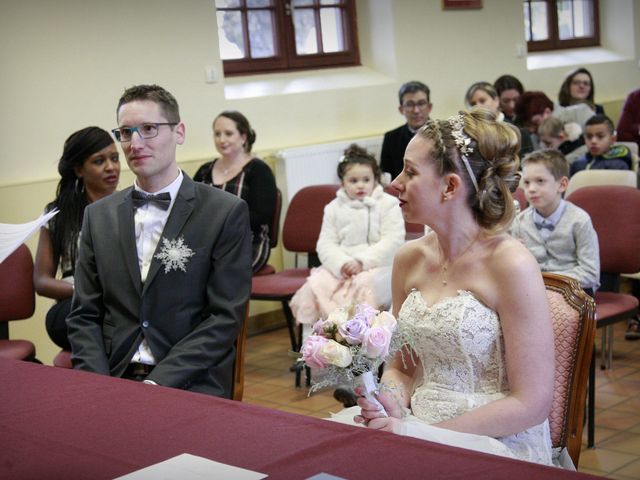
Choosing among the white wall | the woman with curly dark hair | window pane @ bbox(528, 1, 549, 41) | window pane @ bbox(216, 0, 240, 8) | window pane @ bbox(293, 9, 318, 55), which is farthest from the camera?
window pane @ bbox(528, 1, 549, 41)

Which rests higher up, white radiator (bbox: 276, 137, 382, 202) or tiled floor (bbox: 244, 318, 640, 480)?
white radiator (bbox: 276, 137, 382, 202)

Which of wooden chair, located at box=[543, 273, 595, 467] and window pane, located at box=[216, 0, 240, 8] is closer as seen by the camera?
wooden chair, located at box=[543, 273, 595, 467]

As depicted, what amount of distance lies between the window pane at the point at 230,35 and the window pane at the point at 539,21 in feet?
11.8

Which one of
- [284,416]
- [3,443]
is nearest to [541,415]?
[284,416]

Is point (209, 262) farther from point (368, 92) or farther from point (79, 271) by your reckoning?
point (368, 92)

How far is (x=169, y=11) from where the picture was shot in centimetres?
632

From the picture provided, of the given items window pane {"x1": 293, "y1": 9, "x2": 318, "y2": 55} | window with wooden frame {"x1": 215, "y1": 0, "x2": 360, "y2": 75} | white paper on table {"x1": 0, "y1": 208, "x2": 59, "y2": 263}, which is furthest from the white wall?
white paper on table {"x1": 0, "y1": 208, "x2": 59, "y2": 263}

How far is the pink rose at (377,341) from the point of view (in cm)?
211

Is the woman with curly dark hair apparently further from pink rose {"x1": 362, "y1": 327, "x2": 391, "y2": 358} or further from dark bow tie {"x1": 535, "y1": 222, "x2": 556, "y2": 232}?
pink rose {"x1": 362, "y1": 327, "x2": 391, "y2": 358}

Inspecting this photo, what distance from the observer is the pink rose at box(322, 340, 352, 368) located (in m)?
2.12

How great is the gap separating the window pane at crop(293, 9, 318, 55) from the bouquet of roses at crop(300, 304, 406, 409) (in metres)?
5.47

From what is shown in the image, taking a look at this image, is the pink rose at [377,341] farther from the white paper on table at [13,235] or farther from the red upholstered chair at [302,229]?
the red upholstered chair at [302,229]

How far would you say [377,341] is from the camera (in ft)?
6.92

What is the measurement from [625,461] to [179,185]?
2.08m
